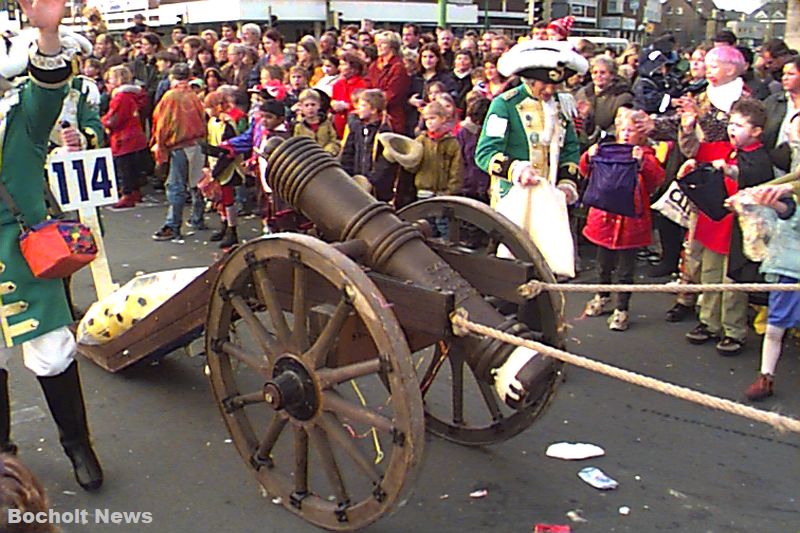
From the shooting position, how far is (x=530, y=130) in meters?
4.91

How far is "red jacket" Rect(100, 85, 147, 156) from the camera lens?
Result: 366 inches

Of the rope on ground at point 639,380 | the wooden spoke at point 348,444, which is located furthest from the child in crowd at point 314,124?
the rope on ground at point 639,380

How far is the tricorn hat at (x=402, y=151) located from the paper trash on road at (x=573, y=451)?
319cm

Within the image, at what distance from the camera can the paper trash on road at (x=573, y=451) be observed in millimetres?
3875

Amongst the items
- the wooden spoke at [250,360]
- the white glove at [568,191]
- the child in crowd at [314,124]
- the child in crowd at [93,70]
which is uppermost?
the child in crowd at [93,70]

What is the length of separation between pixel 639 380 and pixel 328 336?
3.80 feet

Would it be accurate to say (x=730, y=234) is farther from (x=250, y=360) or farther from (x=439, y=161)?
(x=250, y=360)

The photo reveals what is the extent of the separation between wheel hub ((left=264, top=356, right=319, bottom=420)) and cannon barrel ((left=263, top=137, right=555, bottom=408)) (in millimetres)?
527

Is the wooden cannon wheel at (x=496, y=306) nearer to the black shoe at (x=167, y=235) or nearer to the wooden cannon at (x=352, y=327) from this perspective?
the wooden cannon at (x=352, y=327)

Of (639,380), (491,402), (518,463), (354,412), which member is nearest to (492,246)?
(491,402)

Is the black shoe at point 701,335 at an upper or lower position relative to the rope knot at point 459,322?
lower

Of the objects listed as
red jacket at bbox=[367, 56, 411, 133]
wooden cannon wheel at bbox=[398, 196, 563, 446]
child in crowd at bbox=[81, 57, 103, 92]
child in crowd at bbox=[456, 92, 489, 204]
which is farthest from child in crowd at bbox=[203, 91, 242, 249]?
wooden cannon wheel at bbox=[398, 196, 563, 446]

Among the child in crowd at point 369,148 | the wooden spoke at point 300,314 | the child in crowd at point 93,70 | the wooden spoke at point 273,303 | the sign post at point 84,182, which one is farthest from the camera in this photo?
the child in crowd at point 93,70

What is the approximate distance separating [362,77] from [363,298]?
6404mm
